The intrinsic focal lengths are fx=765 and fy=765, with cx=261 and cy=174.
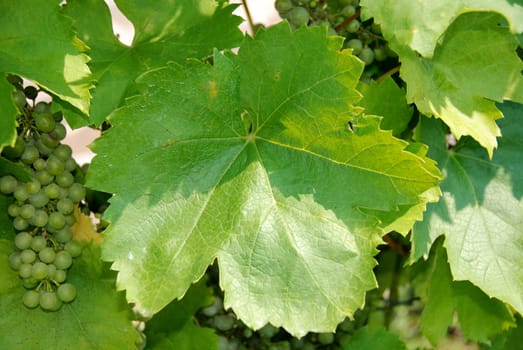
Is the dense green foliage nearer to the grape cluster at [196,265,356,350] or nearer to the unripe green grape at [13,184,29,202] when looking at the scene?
the unripe green grape at [13,184,29,202]

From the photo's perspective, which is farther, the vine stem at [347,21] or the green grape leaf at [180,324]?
the green grape leaf at [180,324]

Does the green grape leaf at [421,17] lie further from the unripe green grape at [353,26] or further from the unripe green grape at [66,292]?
the unripe green grape at [66,292]

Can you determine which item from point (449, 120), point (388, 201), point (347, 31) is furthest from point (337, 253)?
point (347, 31)

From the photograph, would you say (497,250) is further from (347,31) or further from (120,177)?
(120,177)

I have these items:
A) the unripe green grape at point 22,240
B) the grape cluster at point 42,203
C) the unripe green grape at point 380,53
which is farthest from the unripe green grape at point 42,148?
the unripe green grape at point 380,53

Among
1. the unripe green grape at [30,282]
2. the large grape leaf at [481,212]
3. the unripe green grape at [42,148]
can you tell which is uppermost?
the unripe green grape at [42,148]

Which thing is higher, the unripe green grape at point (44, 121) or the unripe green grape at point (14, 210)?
the unripe green grape at point (44, 121)

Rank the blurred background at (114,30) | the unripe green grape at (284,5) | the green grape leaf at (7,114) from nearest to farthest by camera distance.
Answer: the green grape leaf at (7,114) < the unripe green grape at (284,5) < the blurred background at (114,30)
